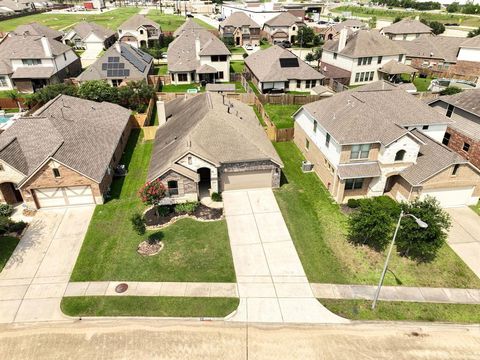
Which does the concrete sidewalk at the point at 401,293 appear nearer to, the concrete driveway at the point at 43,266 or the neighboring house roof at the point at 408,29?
the concrete driveway at the point at 43,266

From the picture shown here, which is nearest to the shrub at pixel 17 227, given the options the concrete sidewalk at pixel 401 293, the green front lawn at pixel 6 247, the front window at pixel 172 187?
the green front lawn at pixel 6 247

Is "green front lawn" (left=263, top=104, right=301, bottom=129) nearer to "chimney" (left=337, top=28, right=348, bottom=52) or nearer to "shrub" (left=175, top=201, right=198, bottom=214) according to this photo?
"chimney" (left=337, top=28, right=348, bottom=52)

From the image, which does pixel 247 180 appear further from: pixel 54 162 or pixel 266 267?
pixel 54 162

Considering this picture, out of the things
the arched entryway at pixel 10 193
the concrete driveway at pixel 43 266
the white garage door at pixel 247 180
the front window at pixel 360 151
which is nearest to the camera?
the concrete driveway at pixel 43 266

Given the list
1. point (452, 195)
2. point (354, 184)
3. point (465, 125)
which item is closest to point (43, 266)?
point (354, 184)

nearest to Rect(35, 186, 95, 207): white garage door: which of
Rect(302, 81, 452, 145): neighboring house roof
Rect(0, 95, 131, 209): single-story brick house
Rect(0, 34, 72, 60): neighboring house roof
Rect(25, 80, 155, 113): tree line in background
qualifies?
Rect(0, 95, 131, 209): single-story brick house
